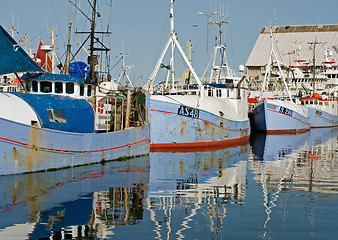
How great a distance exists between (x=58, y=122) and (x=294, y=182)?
32.6ft

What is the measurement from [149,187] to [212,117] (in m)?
17.7

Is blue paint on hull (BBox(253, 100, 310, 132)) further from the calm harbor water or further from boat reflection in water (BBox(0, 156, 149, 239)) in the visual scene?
boat reflection in water (BBox(0, 156, 149, 239))

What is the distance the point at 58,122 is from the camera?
21156 millimetres

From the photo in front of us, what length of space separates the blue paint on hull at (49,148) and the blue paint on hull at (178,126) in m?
6.71

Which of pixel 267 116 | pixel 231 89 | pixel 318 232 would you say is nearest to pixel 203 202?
pixel 318 232

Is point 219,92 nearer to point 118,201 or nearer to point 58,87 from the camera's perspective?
point 58,87

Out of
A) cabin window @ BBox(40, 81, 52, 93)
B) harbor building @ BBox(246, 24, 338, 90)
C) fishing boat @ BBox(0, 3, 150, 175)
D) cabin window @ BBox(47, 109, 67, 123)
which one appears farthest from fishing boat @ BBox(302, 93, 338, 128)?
cabin window @ BBox(47, 109, 67, 123)

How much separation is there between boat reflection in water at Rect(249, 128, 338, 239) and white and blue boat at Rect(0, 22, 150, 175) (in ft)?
23.4

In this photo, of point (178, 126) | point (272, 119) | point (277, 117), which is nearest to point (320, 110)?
point (277, 117)

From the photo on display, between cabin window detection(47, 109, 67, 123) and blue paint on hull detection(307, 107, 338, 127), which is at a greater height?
blue paint on hull detection(307, 107, 338, 127)

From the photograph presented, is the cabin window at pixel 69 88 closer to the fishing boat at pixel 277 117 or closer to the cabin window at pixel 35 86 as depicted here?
the cabin window at pixel 35 86

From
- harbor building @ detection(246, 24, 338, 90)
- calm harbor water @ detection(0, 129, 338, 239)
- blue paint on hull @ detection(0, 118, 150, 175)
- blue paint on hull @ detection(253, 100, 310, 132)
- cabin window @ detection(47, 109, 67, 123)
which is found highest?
harbor building @ detection(246, 24, 338, 90)

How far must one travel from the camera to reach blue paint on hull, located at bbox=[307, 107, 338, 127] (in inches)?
2702

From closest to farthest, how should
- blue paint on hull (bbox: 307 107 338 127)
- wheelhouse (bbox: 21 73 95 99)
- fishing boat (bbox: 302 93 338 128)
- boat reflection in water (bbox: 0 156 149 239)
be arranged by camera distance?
boat reflection in water (bbox: 0 156 149 239)
wheelhouse (bbox: 21 73 95 99)
blue paint on hull (bbox: 307 107 338 127)
fishing boat (bbox: 302 93 338 128)
